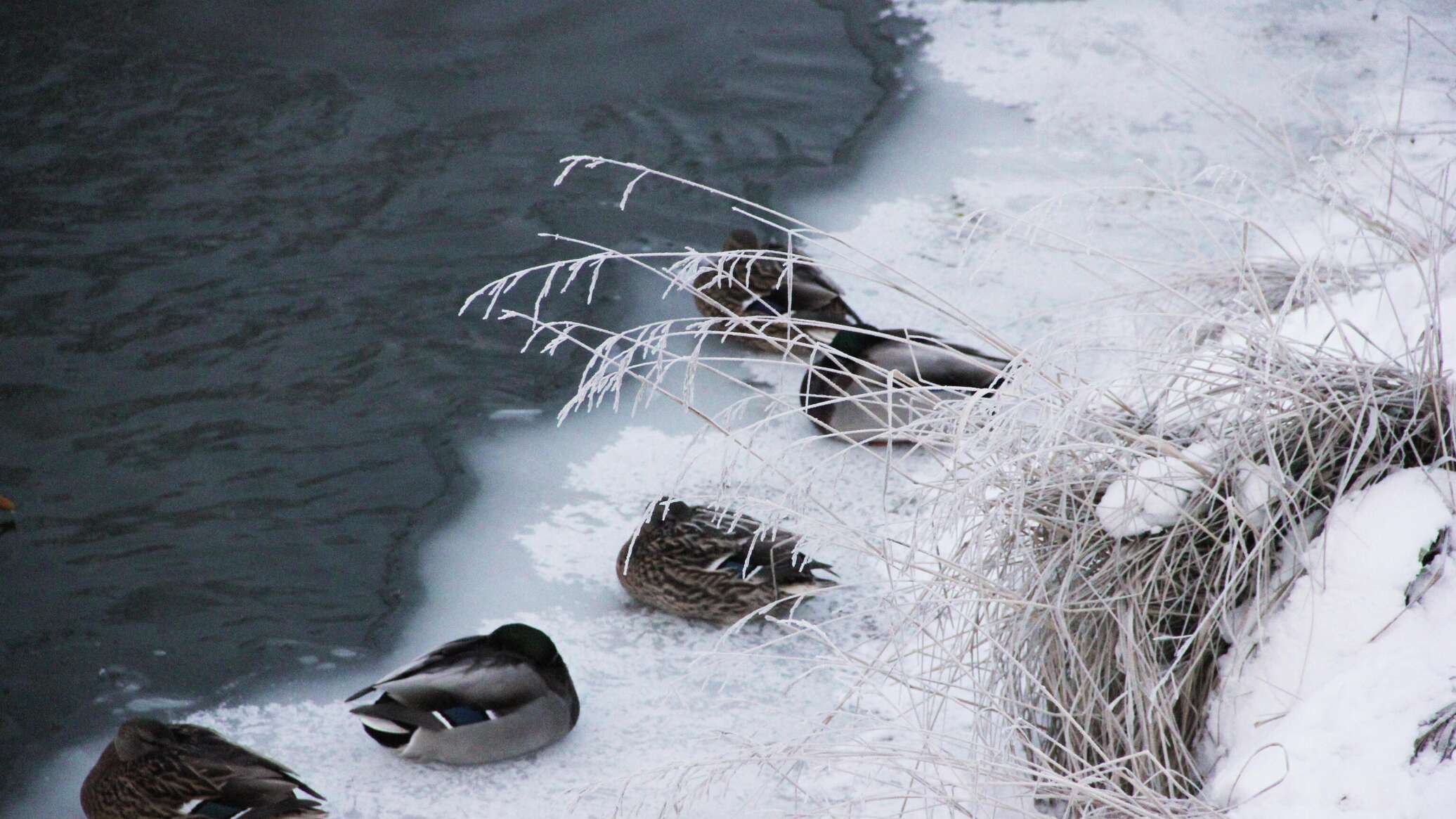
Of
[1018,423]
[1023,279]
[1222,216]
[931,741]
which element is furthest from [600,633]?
[1023,279]

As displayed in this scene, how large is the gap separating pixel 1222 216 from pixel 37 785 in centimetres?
289

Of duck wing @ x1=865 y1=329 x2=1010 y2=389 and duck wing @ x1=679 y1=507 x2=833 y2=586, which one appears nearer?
duck wing @ x1=679 y1=507 x2=833 y2=586

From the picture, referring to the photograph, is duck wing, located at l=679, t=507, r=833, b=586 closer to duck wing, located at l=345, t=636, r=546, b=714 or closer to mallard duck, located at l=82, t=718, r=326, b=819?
duck wing, located at l=345, t=636, r=546, b=714

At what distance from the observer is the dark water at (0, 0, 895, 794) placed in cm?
368

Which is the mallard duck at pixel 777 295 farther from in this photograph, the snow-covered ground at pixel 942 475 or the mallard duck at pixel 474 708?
the mallard duck at pixel 474 708

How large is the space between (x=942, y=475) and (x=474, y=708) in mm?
1312

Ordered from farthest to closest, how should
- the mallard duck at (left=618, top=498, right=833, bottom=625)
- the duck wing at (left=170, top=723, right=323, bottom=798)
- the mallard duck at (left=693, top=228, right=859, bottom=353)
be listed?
the mallard duck at (left=693, top=228, right=859, bottom=353) → the mallard duck at (left=618, top=498, right=833, bottom=625) → the duck wing at (left=170, top=723, right=323, bottom=798)

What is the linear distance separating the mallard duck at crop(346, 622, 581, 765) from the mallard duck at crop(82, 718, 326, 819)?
244 millimetres

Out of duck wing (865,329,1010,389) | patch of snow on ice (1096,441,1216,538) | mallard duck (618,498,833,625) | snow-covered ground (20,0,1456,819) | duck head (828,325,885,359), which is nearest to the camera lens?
snow-covered ground (20,0,1456,819)

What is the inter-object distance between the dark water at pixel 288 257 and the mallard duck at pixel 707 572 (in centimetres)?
71

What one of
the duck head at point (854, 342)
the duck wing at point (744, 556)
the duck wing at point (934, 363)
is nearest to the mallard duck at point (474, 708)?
the duck wing at point (744, 556)

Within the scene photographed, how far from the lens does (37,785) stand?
9.95 ft

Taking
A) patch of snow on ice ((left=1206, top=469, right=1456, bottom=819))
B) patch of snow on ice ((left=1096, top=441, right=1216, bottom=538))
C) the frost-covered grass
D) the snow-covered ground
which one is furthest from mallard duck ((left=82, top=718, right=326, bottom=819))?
patch of snow on ice ((left=1206, top=469, right=1456, bottom=819))

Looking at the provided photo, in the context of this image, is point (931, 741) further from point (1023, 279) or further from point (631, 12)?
point (631, 12)
